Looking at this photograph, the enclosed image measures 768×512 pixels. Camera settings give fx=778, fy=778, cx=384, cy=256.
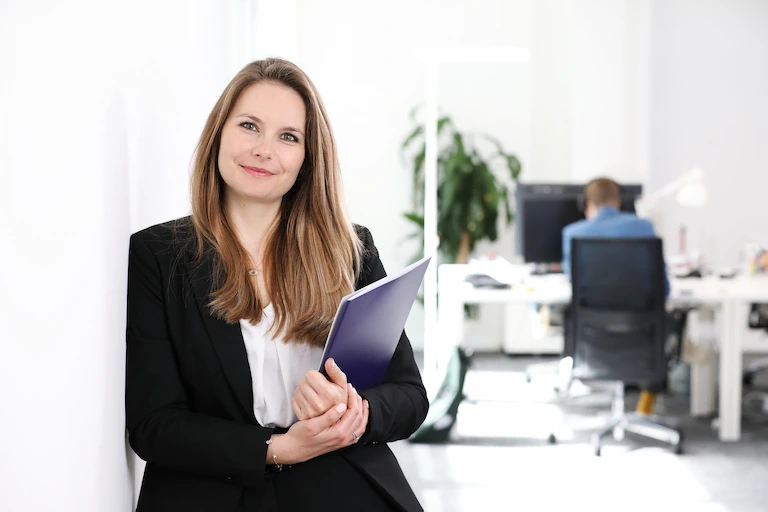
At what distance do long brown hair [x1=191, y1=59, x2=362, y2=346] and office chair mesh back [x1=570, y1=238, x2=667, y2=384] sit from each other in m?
2.45

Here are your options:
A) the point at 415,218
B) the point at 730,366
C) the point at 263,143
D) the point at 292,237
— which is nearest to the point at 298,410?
the point at 292,237

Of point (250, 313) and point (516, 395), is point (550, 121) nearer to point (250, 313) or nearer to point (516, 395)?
point (516, 395)

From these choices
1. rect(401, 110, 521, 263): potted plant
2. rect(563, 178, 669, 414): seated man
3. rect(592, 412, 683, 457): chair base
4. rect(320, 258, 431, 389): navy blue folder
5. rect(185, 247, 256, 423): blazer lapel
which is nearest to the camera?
rect(320, 258, 431, 389): navy blue folder

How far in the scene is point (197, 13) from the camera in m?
1.49

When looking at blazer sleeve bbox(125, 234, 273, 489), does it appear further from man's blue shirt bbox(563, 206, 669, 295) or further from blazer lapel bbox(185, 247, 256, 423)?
man's blue shirt bbox(563, 206, 669, 295)

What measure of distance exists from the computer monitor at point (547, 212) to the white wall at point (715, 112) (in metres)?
1.93

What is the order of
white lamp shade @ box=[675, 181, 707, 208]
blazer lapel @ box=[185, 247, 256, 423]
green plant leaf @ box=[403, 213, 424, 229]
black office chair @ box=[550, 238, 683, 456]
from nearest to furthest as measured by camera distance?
blazer lapel @ box=[185, 247, 256, 423] < black office chair @ box=[550, 238, 683, 456] < green plant leaf @ box=[403, 213, 424, 229] < white lamp shade @ box=[675, 181, 707, 208]

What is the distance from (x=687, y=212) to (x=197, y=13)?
17.3 feet

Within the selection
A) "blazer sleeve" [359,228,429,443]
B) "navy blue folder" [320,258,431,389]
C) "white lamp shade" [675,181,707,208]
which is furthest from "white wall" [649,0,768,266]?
"navy blue folder" [320,258,431,389]

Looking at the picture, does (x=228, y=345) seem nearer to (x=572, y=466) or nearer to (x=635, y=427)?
(x=572, y=466)

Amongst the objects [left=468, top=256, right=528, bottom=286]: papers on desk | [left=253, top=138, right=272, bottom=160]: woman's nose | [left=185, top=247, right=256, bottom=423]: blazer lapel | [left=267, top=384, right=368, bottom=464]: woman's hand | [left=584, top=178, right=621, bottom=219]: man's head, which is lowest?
[left=468, top=256, right=528, bottom=286]: papers on desk

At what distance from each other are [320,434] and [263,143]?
48 centimetres

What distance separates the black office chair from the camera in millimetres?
3633

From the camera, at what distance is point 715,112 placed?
605cm
